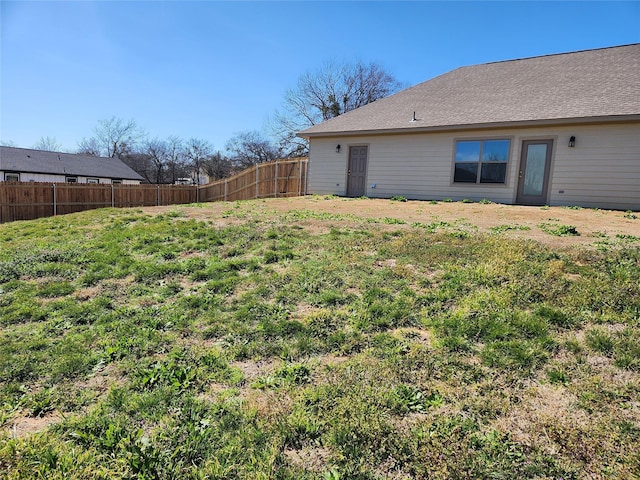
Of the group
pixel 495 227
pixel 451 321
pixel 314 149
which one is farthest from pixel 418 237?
pixel 314 149

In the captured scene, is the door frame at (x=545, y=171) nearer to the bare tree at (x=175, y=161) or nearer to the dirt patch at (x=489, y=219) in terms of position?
the dirt patch at (x=489, y=219)

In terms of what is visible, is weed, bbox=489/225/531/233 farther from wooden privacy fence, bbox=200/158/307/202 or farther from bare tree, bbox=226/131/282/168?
bare tree, bbox=226/131/282/168

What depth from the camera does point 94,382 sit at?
2814 millimetres

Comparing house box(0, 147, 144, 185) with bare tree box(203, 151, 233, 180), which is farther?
bare tree box(203, 151, 233, 180)

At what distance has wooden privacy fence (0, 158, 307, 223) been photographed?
1415 centimetres

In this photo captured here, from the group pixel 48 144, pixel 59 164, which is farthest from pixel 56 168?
pixel 48 144

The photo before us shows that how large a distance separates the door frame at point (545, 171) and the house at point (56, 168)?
2878 centimetres

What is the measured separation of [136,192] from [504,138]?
50.2 feet

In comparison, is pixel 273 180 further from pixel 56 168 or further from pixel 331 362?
pixel 56 168

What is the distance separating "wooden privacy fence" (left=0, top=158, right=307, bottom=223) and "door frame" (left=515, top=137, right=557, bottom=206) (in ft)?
27.2

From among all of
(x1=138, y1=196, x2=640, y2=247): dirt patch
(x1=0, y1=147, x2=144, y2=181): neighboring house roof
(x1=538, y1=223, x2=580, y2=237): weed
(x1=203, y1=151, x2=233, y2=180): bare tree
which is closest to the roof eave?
(x1=138, y1=196, x2=640, y2=247): dirt patch

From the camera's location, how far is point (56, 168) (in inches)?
1143

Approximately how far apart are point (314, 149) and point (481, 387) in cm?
1324

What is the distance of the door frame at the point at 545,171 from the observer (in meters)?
10.6
